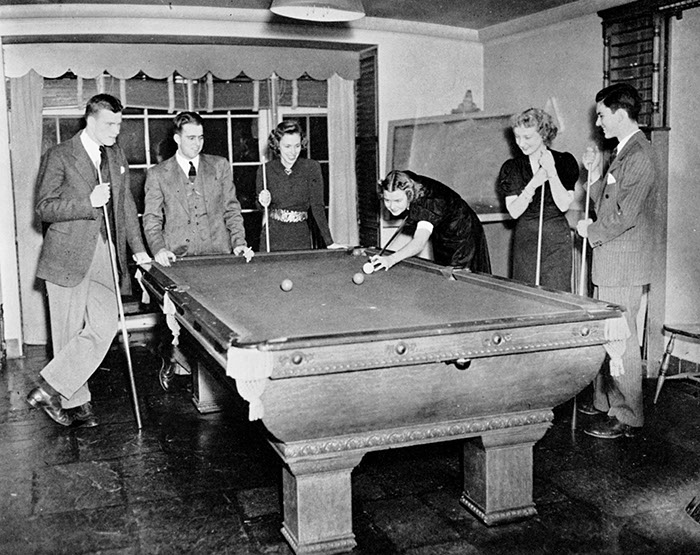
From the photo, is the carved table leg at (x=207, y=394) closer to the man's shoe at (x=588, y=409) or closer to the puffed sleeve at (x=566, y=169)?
the man's shoe at (x=588, y=409)

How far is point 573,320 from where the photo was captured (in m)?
2.67

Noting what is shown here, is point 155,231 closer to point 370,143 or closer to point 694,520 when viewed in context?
point 370,143

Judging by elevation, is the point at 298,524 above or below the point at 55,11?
below

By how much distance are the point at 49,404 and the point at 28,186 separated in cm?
247

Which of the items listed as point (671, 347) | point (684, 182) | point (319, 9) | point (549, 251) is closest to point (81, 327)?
point (319, 9)

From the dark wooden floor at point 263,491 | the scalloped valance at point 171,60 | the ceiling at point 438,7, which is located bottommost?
the dark wooden floor at point 263,491

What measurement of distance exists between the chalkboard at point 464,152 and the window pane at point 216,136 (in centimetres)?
145

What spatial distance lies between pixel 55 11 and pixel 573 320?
15.0 ft

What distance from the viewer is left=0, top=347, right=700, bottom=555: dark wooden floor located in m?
2.83

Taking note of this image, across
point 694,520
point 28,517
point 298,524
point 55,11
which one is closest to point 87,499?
point 28,517

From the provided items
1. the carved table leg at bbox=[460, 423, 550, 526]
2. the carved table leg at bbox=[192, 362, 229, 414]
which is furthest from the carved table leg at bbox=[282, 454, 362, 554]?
the carved table leg at bbox=[192, 362, 229, 414]

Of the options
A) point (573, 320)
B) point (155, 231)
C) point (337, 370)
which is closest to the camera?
point (337, 370)

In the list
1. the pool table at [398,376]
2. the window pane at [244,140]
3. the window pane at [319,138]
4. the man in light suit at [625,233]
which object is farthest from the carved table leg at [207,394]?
the window pane at [319,138]

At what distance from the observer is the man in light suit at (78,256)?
13.6ft
